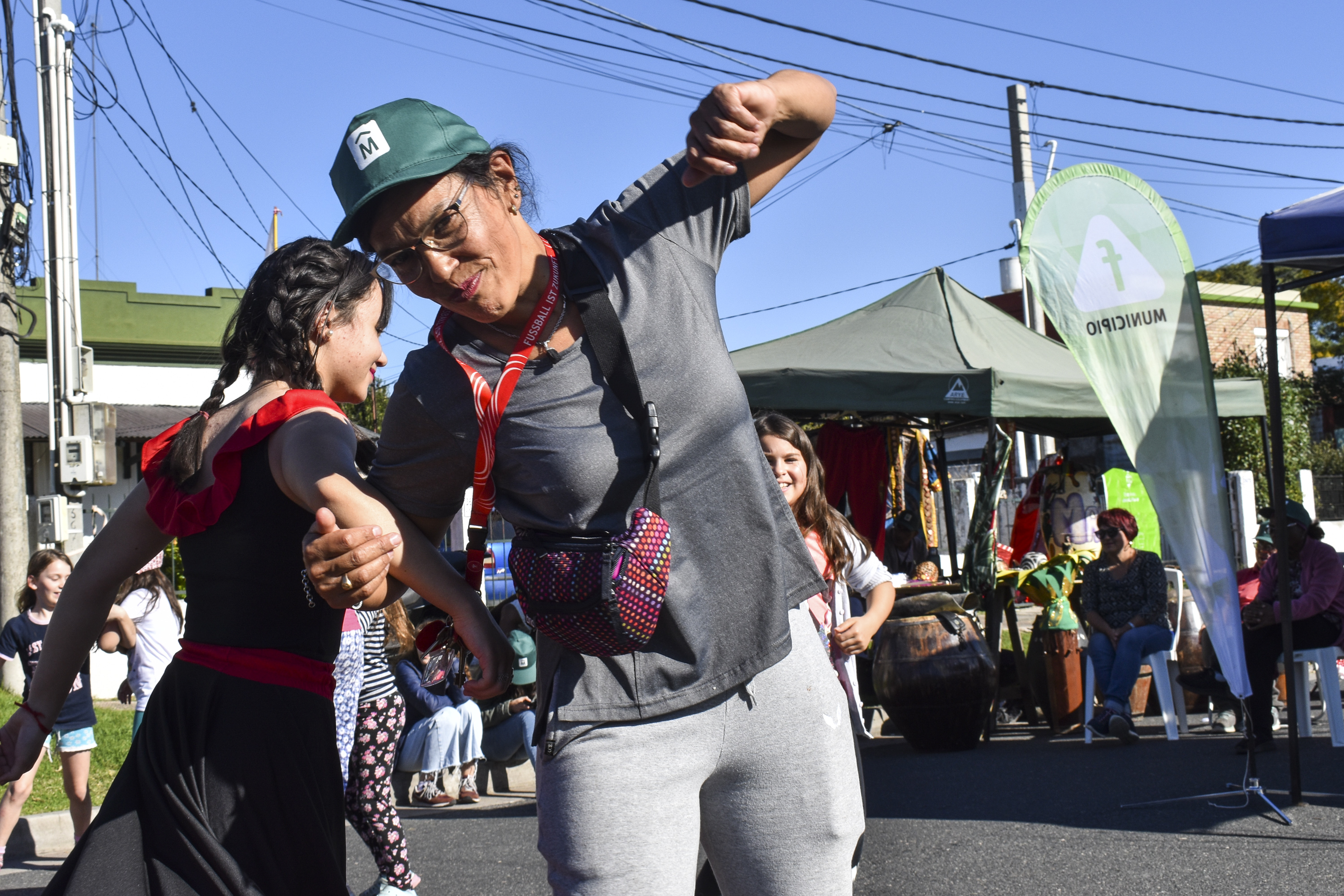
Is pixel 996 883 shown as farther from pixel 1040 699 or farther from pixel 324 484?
pixel 1040 699

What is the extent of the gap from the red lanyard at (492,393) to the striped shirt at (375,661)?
8.66 feet

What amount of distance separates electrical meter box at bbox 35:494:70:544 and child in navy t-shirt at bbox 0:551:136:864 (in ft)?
10.5

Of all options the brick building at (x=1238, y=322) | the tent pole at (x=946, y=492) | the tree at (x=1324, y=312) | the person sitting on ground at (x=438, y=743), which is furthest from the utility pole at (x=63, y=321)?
the tree at (x=1324, y=312)

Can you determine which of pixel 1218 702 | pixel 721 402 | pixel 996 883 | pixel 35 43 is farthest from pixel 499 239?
pixel 35 43

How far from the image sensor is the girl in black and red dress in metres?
1.93

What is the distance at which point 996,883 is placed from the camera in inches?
177

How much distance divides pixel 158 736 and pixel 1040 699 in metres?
7.38

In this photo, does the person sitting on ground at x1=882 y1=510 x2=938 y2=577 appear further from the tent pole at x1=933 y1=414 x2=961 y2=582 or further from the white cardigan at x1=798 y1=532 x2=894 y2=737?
the white cardigan at x1=798 y1=532 x2=894 y2=737

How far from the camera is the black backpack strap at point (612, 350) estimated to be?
1709 millimetres

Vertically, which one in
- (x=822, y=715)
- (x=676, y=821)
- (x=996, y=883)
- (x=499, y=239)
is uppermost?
(x=499, y=239)

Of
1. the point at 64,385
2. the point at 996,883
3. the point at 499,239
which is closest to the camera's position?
the point at 499,239

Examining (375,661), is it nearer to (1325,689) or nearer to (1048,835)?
(1048,835)

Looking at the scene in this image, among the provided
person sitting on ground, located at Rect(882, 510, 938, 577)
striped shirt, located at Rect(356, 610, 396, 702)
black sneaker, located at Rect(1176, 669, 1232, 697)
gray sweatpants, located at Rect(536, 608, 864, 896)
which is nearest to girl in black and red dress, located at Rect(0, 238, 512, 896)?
gray sweatpants, located at Rect(536, 608, 864, 896)

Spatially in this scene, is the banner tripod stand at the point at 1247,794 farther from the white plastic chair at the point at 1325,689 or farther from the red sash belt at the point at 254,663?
the red sash belt at the point at 254,663
